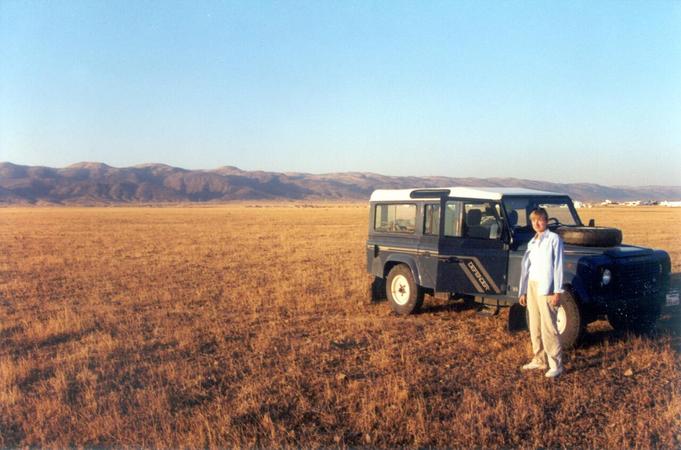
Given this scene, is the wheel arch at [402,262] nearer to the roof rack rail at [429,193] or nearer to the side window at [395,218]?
the side window at [395,218]

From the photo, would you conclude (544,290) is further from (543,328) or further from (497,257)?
(497,257)

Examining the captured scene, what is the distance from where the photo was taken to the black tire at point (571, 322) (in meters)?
6.90

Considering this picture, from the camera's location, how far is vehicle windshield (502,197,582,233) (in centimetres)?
828

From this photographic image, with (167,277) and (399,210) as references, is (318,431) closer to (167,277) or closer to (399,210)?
(399,210)

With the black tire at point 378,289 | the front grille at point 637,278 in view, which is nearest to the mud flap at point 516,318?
the front grille at point 637,278

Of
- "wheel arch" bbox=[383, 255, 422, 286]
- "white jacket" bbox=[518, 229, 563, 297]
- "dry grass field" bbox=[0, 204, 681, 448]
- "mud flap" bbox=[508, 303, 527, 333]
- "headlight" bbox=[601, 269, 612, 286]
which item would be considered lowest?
"dry grass field" bbox=[0, 204, 681, 448]

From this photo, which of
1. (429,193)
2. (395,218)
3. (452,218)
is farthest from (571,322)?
(395,218)

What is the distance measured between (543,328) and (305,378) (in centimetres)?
261

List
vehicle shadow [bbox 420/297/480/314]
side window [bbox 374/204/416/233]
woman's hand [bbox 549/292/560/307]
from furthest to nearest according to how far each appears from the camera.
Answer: vehicle shadow [bbox 420/297/480/314] < side window [bbox 374/204/416/233] < woman's hand [bbox 549/292/560/307]

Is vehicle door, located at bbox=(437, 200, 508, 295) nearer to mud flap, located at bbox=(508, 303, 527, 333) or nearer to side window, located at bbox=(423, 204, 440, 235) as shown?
side window, located at bbox=(423, 204, 440, 235)

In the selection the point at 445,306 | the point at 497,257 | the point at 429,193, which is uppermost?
the point at 429,193

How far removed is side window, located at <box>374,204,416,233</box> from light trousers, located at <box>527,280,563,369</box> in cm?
328

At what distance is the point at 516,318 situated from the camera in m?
7.72

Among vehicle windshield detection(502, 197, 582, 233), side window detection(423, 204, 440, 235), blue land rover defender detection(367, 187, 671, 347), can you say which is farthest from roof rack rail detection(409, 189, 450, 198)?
vehicle windshield detection(502, 197, 582, 233)
